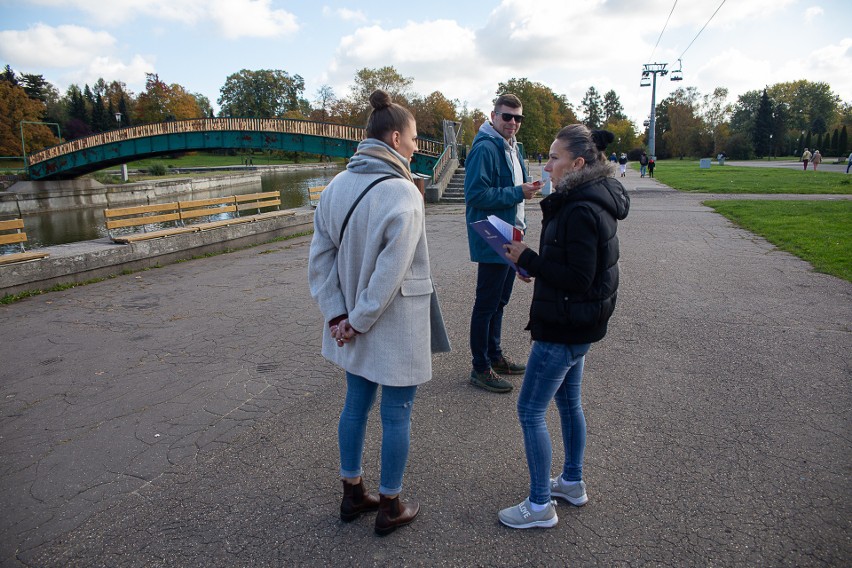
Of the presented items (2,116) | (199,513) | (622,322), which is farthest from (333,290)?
(2,116)

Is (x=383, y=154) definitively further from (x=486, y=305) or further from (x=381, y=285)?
(x=486, y=305)

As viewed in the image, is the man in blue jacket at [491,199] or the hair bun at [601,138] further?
the man in blue jacket at [491,199]

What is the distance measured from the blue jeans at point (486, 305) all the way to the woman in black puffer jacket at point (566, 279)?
4.40 ft

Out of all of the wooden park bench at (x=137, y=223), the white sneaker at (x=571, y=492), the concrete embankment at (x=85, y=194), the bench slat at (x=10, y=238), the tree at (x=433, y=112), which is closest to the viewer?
the white sneaker at (x=571, y=492)

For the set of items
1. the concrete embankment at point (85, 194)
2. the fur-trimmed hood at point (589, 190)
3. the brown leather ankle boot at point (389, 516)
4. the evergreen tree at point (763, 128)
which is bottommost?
the brown leather ankle boot at point (389, 516)

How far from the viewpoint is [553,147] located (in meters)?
2.50

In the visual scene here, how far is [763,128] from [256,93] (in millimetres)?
83533

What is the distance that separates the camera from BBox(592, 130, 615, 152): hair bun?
242 cm

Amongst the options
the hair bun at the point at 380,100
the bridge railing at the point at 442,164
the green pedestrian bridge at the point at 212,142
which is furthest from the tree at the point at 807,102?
the hair bun at the point at 380,100

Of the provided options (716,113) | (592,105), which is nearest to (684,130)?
(716,113)

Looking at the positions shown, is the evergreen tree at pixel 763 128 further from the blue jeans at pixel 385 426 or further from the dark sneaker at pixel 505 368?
the blue jeans at pixel 385 426

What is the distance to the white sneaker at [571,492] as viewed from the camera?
269 centimetres

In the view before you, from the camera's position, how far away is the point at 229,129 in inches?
1005

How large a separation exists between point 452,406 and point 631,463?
4.08 feet
